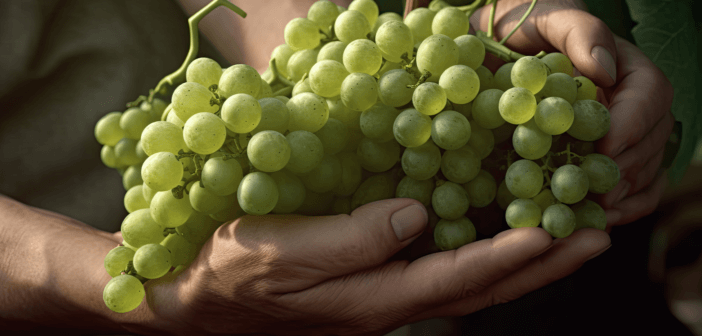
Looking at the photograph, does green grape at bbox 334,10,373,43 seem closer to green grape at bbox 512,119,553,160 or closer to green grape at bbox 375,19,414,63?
green grape at bbox 375,19,414,63

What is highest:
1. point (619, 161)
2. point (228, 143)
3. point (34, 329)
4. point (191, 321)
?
point (228, 143)

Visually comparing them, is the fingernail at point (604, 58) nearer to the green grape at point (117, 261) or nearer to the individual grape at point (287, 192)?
the individual grape at point (287, 192)

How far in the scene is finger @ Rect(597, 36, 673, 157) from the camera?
610 millimetres

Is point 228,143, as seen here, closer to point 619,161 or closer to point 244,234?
point 244,234

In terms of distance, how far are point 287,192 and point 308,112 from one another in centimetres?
11

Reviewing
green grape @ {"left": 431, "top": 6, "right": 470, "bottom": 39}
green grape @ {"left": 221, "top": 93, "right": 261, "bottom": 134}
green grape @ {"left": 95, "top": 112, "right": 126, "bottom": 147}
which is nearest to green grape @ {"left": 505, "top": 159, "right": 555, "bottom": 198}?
green grape @ {"left": 431, "top": 6, "right": 470, "bottom": 39}

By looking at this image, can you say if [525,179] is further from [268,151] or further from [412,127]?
[268,151]

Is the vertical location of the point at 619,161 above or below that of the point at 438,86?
below

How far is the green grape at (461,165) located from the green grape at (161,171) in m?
0.34

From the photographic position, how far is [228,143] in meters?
0.57

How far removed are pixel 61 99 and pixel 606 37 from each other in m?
1.21

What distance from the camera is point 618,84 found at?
692mm

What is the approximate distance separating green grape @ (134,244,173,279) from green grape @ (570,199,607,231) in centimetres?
56

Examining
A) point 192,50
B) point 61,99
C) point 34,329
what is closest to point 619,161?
point 192,50
